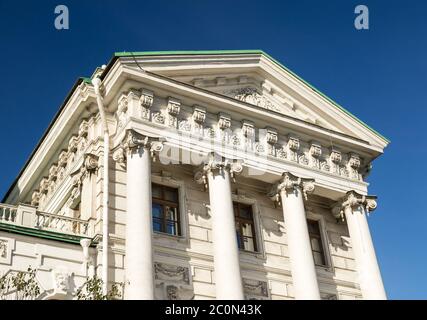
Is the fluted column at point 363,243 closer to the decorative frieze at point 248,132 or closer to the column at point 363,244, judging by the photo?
the column at point 363,244

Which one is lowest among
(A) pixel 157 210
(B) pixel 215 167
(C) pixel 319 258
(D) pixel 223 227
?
(D) pixel 223 227

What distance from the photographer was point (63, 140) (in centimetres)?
2642

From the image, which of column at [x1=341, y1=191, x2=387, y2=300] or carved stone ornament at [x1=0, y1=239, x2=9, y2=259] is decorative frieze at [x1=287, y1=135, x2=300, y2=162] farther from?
carved stone ornament at [x1=0, y1=239, x2=9, y2=259]

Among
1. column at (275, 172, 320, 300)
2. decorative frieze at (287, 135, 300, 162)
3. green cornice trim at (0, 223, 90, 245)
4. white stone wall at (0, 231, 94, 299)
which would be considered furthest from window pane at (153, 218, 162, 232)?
decorative frieze at (287, 135, 300, 162)

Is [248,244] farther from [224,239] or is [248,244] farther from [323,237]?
[323,237]

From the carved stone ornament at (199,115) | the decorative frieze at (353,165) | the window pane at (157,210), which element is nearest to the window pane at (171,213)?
the window pane at (157,210)

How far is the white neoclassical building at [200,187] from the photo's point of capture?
20.4 m

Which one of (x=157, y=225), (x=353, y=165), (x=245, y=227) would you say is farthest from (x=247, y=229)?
(x=353, y=165)

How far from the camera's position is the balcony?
808 inches

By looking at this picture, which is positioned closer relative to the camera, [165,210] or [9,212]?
[9,212]

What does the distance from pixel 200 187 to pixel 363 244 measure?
6.69 metres

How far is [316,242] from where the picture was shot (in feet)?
85.5

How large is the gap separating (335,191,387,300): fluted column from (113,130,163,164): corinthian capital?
27.6 ft
